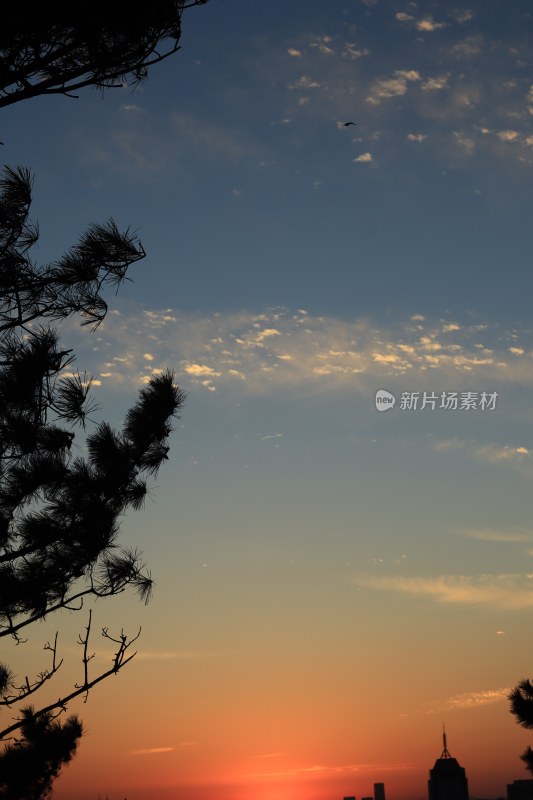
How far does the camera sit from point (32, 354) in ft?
33.7

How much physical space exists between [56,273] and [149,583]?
14.5ft

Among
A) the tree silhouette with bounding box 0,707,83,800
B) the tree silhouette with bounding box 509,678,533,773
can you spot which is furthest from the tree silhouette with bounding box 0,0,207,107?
the tree silhouette with bounding box 509,678,533,773

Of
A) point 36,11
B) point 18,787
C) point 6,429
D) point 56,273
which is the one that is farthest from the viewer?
point 18,787

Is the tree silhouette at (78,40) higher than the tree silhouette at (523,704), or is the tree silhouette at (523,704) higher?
the tree silhouette at (78,40)

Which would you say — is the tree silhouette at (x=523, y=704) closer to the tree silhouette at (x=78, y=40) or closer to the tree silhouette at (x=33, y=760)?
the tree silhouette at (x=33, y=760)

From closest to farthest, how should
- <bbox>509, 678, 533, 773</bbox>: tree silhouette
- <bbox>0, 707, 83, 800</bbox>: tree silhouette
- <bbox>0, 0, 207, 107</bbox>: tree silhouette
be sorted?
<bbox>0, 0, 207, 107</bbox>: tree silhouette → <bbox>0, 707, 83, 800</bbox>: tree silhouette → <bbox>509, 678, 533, 773</bbox>: tree silhouette

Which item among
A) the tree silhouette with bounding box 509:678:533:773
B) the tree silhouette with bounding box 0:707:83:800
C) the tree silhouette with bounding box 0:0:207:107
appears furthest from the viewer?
the tree silhouette with bounding box 509:678:533:773

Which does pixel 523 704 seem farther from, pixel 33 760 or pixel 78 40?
pixel 78 40

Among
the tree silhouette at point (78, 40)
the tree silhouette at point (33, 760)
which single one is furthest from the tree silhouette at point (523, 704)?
the tree silhouette at point (78, 40)

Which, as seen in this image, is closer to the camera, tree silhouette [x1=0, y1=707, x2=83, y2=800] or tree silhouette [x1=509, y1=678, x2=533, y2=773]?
tree silhouette [x1=0, y1=707, x2=83, y2=800]

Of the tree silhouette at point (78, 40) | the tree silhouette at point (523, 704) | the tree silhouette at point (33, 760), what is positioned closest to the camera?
the tree silhouette at point (78, 40)

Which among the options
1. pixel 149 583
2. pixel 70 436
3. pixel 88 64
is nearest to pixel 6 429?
pixel 70 436

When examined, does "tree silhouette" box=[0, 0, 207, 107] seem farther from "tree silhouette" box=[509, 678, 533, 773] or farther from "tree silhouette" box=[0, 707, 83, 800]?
"tree silhouette" box=[509, 678, 533, 773]

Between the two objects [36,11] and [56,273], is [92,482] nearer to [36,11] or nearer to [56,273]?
[56,273]
